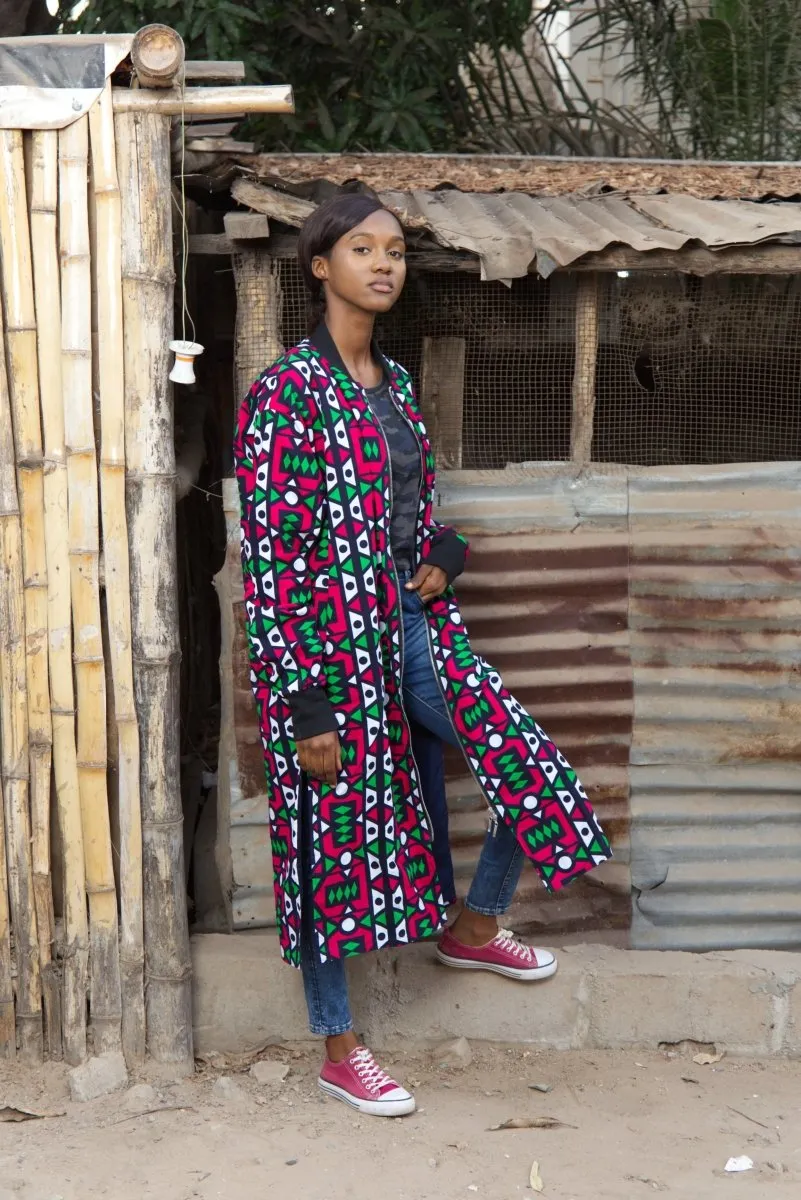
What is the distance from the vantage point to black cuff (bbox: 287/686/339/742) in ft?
9.89

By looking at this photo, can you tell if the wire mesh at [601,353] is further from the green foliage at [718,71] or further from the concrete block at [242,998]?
the green foliage at [718,71]

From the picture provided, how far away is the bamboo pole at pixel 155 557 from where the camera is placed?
3.27 metres

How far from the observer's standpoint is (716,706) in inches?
154

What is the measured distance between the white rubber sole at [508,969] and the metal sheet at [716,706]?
1.59ft

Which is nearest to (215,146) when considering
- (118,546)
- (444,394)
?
(444,394)

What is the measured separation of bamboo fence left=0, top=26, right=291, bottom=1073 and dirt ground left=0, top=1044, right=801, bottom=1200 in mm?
252

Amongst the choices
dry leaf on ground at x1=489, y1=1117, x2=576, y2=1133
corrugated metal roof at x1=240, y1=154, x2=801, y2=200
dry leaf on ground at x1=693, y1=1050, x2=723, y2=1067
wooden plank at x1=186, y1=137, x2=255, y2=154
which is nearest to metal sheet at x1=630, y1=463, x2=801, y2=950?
dry leaf on ground at x1=693, y1=1050, x2=723, y2=1067

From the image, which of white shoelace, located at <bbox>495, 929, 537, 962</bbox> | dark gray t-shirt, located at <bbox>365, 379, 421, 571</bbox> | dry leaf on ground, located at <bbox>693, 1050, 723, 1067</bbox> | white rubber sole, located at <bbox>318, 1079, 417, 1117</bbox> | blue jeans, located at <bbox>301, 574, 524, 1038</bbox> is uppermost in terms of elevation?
dark gray t-shirt, located at <bbox>365, 379, 421, 571</bbox>

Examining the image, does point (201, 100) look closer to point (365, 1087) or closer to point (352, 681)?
point (352, 681)

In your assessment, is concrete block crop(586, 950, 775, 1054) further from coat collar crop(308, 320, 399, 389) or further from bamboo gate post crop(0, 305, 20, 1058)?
coat collar crop(308, 320, 399, 389)

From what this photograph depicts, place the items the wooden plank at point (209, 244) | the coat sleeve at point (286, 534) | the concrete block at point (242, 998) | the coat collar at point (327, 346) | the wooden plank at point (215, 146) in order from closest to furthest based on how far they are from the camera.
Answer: the coat sleeve at point (286, 534)
the coat collar at point (327, 346)
the wooden plank at point (215, 146)
the wooden plank at point (209, 244)
the concrete block at point (242, 998)

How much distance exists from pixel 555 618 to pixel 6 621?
5.29 ft

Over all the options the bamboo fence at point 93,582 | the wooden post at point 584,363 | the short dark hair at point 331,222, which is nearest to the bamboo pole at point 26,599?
the bamboo fence at point 93,582

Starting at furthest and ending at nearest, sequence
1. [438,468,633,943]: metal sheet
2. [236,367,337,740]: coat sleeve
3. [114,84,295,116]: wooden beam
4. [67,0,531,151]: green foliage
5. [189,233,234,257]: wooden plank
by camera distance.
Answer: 1. [67,0,531,151]: green foliage
2. [438,468,633,943]: metal sheet
3. [189,233,234,257]: wooden plank
4. [114,84,295,116]: wooden beam
5. [236,367,337,740]: coat sleeve
